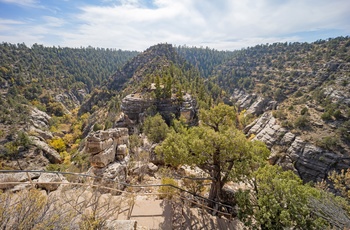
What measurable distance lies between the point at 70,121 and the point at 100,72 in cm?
8917

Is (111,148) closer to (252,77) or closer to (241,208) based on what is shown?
(241,208)

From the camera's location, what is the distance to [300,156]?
42.3 m

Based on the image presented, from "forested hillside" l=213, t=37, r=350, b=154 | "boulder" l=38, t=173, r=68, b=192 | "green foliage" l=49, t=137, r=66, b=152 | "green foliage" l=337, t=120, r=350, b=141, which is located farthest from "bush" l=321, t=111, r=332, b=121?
"green foliage" l=49, t=137, r=66, b=152

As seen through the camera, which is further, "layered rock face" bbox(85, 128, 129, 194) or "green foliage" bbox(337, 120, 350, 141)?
"green foliage" bbox(337, 120, 350, 141)

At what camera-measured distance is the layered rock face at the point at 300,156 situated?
38.7m

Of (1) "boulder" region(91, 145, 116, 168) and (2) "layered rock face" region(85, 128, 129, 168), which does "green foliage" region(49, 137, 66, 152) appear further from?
(1) "boulder" region(91, 145, 116, 168)

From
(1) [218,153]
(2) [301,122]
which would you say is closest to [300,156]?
(2) [301,122]

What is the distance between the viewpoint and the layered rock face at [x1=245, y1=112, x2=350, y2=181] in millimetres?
38688

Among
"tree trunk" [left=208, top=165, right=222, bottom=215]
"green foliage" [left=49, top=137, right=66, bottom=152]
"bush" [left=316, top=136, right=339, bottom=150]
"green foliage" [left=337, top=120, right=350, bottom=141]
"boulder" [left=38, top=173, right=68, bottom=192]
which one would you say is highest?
"boulder" [left=38, top=173, right=68, bottom=192]

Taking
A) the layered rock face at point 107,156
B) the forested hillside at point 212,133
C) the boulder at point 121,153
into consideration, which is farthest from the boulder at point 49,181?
the boulder at point 121,153

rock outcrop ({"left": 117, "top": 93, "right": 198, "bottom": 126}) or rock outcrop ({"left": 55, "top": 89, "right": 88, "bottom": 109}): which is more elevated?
rock outcrop ({"left": 117, "top": 93, "right": 198, "bottom": 126})

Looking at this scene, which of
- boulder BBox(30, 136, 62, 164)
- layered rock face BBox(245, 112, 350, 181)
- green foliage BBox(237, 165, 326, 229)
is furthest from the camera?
boulder BBox(30, 136, 62, 164)

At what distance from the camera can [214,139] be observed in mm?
11094

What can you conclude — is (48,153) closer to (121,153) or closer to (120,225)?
(121,153)
